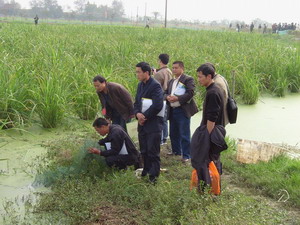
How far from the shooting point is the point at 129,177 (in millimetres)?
3848

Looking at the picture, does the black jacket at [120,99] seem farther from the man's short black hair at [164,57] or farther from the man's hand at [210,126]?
the man's hand at [210,126]

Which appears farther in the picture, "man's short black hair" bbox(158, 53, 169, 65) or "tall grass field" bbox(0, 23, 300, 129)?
"tall grass field" bbox(0, 23, 300, 129)

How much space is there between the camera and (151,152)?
3947 millimetres

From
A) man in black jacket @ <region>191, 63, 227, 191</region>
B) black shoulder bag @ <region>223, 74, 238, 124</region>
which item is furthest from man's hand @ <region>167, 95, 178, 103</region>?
man in black jacket @ <region>191, 63, 227, 191</region>

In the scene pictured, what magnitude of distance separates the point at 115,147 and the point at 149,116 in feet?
1.68

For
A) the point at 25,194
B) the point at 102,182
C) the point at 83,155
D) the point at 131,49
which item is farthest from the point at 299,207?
the point at 131,49

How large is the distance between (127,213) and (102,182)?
1.79 ft

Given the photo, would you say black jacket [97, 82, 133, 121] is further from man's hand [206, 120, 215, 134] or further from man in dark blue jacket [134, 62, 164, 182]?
man's hand [206, 120, 215, 134]

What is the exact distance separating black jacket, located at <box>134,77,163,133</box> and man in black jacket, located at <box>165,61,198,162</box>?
2.39ft

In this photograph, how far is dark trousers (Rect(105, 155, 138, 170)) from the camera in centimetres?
408

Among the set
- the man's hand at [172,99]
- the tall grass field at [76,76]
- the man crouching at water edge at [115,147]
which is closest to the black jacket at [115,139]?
the man crouching at water edge at [115,147]

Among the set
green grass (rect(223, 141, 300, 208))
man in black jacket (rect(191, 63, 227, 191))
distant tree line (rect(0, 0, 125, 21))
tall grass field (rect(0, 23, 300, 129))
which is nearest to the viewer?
man in black jacket (rect(191, 63, 227, 191))

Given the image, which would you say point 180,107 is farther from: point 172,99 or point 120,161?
point 120,161

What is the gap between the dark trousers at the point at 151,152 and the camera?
12.9 ft
